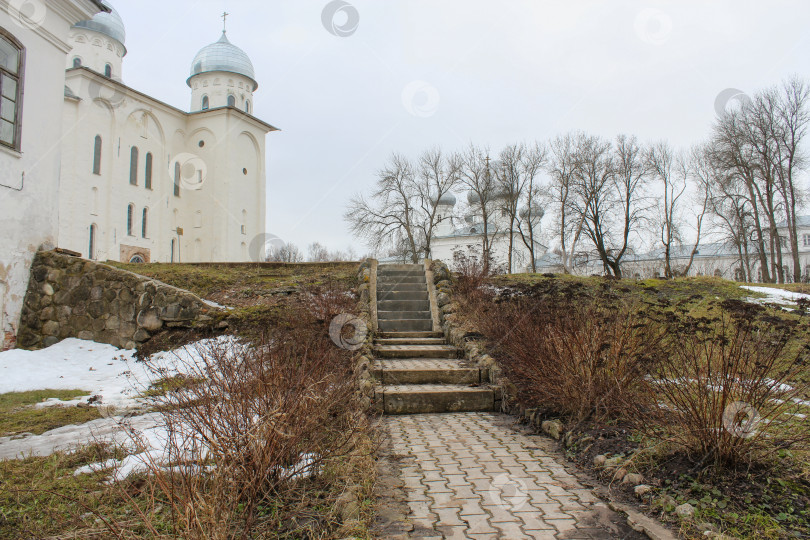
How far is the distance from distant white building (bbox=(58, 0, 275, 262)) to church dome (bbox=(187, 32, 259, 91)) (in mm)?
75

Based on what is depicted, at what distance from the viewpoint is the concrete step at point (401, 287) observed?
12.0 m

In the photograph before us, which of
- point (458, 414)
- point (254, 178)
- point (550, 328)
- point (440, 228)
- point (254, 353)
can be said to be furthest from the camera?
point (440, 228)

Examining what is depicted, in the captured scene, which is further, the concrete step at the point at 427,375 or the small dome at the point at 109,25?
the small dome at the point at 109,25

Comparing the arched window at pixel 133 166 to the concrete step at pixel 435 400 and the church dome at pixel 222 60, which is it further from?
the concrete step at pixel 435 400

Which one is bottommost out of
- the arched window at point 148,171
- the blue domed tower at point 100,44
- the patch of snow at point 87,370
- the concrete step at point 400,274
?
the patch of snow at point 87,370

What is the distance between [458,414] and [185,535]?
14.6ft

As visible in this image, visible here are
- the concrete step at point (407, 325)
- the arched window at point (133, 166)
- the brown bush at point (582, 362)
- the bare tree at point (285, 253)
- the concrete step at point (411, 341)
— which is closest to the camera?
the brown bush at point (582, 362)

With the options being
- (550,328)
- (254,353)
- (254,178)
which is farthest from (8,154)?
(254,178)

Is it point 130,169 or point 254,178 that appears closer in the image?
point 130,169

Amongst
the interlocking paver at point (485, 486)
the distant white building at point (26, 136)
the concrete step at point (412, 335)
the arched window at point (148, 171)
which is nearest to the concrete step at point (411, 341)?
the concrete step at point (412, 335)

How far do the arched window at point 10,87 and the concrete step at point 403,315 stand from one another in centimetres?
737

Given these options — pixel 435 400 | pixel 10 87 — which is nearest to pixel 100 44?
pixel 10 87

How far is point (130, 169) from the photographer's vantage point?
A: 32.3 metres

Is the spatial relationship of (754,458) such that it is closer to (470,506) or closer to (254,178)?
(470,506)
